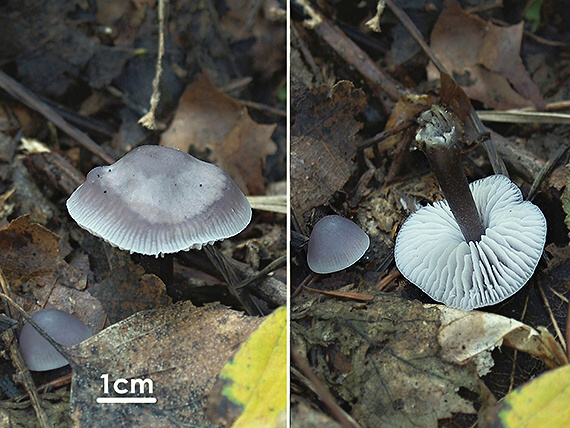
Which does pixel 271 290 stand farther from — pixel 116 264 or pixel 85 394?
pixel 85 394

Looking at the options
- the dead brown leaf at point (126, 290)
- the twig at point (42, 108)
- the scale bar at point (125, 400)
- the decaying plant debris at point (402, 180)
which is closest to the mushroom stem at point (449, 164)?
the decaying plant debris at point (402, 180)

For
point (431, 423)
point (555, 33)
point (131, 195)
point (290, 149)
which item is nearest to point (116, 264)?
point (131, 195)

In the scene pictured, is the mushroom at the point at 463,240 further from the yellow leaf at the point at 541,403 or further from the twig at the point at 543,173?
the yellow leaf at the point at 541,403

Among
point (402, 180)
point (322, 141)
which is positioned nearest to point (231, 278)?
point (322, 141)

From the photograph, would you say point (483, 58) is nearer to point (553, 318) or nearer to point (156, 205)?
point (553, 318)

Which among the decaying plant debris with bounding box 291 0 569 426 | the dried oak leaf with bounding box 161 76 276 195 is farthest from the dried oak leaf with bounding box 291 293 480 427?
the dried oak leaf with bounding box 161 76 276 195

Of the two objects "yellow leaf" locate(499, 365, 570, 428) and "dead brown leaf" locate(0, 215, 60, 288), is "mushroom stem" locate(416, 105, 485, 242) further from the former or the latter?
"dead brown leaf" locate(0, 215, 60, 288)
